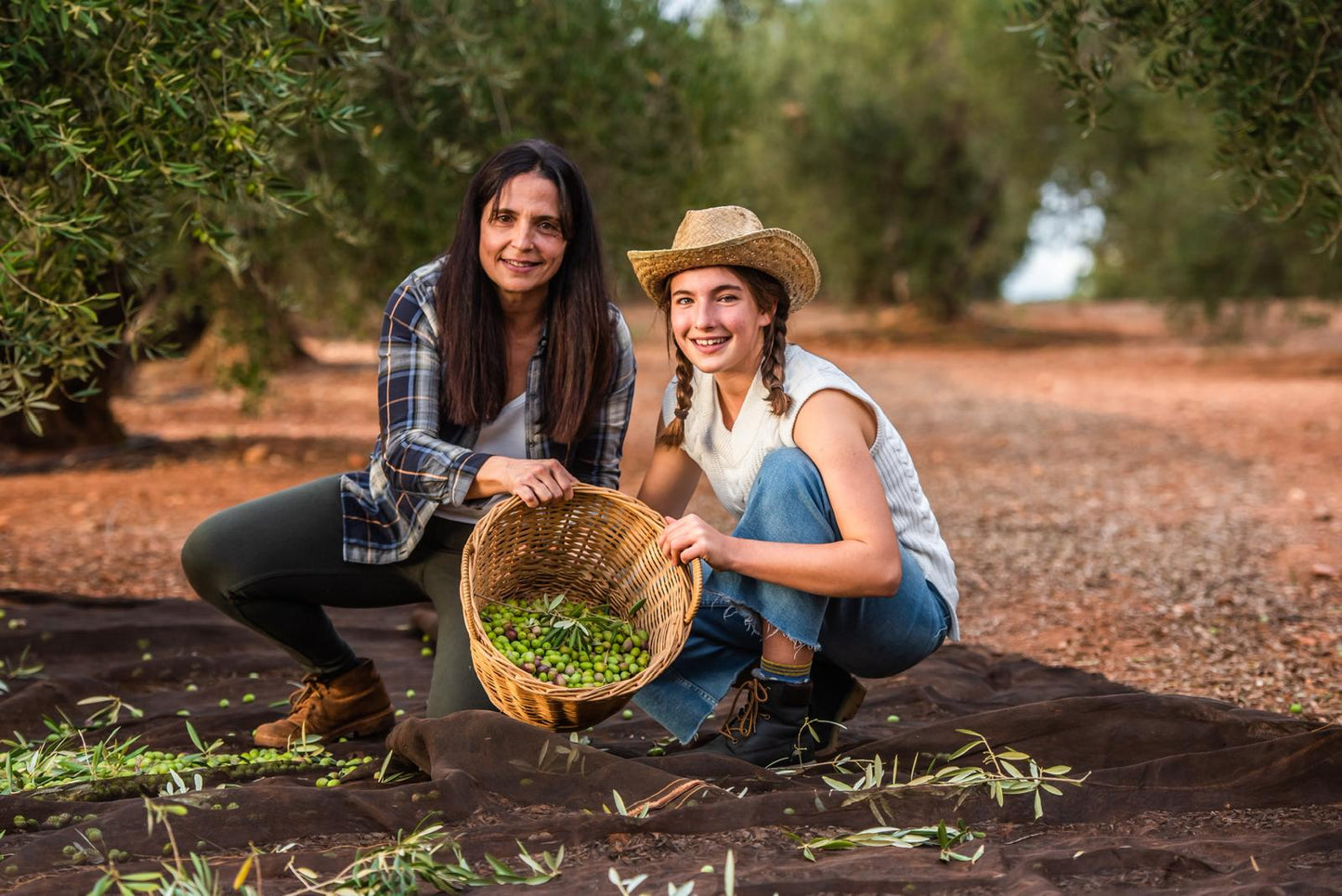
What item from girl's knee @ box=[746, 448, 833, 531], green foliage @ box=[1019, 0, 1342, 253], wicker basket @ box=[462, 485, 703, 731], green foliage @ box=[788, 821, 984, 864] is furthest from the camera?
green foliage @ box=[1019, 0, 1342, 253]

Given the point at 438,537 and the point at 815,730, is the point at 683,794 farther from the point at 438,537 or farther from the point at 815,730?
the point at 438,537

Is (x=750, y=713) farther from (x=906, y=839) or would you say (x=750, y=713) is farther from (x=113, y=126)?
(x=113, y=126)

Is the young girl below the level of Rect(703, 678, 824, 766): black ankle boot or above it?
above

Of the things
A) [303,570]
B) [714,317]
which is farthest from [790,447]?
[303,570]

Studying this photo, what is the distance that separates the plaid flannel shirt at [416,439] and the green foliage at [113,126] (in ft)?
2.08

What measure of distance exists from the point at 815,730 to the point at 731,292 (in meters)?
1.21

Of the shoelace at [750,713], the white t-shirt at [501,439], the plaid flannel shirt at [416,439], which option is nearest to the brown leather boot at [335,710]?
the plaid flannel shirt at [416,439]

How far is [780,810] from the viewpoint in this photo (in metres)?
2.81

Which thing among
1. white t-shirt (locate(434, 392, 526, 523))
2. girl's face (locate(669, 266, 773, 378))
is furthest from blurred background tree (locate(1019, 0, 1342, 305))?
white t-shirt (locate(434, 392, 526, 523))

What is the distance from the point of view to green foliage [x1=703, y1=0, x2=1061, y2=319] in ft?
66.0

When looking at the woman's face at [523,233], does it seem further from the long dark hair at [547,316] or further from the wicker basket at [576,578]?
the wicker basket at [576,578]

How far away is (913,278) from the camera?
22.1 meters

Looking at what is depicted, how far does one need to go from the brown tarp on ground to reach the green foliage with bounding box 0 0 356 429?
1254mm

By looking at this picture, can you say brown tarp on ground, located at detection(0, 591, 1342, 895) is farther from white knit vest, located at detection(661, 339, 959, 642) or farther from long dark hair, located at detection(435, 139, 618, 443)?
long dark hair, located at detection(435, 139, 618, 443)
